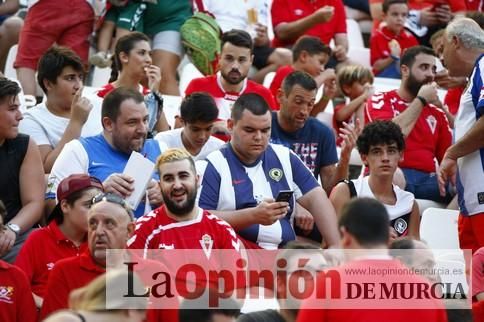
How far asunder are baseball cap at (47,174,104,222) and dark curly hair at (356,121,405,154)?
6.48ft

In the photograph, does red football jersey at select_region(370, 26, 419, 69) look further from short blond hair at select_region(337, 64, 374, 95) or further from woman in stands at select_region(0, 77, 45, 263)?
woman in stands at select_region(0, 77, 45, 263)

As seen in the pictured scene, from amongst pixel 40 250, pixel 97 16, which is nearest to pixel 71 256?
pixel 40 250

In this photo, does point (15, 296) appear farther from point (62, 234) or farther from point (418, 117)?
point (418, 117)

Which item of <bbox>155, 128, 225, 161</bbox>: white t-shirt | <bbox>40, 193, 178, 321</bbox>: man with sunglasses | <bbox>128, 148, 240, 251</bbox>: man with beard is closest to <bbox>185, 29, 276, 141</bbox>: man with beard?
<bbox>155, 128, 225, 161</bbox>: white t-shirt

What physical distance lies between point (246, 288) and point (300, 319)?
6.55 ft

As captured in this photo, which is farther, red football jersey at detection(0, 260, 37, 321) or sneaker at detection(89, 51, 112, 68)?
sneaker at detection(89, 51, 112, 68)

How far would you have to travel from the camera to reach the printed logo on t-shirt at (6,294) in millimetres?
6574

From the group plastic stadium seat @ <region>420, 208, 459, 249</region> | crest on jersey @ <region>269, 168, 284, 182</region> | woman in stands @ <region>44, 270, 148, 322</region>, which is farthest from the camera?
plastic stadium seat @ <region>420, 208, 459, 249</region>

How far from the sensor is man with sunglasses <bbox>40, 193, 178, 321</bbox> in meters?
6.55

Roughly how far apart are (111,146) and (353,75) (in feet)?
11.1

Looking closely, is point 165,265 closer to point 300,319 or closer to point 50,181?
point 50,181

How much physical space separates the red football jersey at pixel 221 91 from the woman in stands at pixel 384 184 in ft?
5.32

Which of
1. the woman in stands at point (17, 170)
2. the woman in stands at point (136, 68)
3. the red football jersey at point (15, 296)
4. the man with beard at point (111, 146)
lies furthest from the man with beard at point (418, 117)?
the red football jersey at point (15, 296)

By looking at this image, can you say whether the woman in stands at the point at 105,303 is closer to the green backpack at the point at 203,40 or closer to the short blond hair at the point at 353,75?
the green backpack at the point at 203,40
